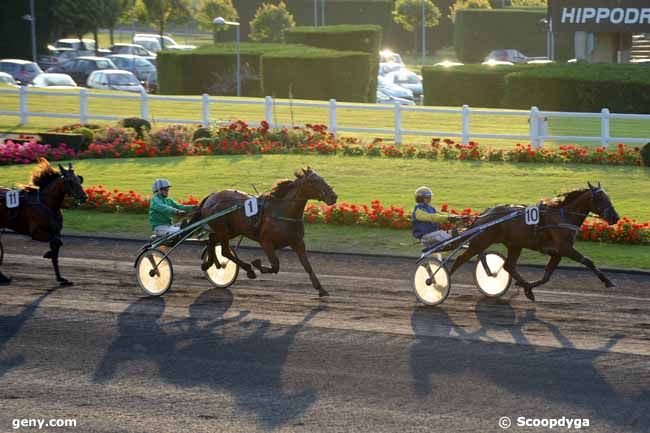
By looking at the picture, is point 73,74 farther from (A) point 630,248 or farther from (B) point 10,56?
(A) point 630,248

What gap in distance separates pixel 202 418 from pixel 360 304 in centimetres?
380

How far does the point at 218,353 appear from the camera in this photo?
398 inches

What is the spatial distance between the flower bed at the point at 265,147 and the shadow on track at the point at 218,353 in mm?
11569

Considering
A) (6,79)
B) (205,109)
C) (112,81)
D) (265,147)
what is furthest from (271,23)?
(265,147)

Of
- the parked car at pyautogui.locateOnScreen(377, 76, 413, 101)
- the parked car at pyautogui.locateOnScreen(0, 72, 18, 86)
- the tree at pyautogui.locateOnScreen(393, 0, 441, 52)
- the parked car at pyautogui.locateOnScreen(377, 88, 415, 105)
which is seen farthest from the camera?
the tree at pyautogui.locateOnScreen(393, 0, 441, 52)

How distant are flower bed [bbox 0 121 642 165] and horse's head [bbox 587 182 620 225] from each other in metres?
10.7

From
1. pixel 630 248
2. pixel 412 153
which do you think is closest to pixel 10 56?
pixel 412 153

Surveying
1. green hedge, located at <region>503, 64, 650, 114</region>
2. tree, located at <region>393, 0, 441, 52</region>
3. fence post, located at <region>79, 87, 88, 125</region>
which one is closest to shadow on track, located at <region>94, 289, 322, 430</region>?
fence post, located at <region>79, 87, 88, 125</region>

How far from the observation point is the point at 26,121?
30797mm

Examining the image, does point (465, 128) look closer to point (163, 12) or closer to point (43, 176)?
point (43, 176)

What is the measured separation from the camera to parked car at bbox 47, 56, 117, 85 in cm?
4625

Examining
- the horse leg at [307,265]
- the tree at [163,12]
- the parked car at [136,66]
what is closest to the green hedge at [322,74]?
the parked car at [136,66]

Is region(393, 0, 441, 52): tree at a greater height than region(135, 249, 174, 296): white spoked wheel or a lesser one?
greater

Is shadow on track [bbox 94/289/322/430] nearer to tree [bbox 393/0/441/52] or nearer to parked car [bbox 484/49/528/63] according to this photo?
parked car [bbox 484/49/528/63]
